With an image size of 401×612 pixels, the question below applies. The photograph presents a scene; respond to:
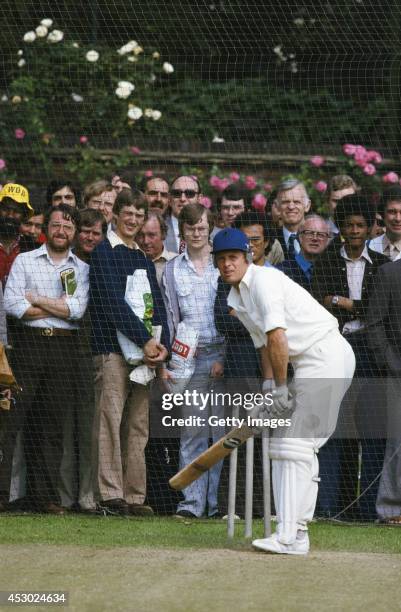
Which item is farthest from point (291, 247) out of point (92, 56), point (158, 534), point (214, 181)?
point (92, 56)

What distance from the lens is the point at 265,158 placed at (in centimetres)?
1176

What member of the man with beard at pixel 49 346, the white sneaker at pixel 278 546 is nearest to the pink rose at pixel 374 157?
the man with beard at pixel 49 346

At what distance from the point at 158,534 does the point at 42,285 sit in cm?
184

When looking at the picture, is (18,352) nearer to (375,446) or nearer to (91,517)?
(91,517)

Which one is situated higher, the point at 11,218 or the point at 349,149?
the point at 349,149

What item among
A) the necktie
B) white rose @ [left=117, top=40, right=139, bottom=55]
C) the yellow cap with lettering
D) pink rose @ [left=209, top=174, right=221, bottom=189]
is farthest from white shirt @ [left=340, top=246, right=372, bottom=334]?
white rose @ [left=117, top=40, right=139, bottom=55]

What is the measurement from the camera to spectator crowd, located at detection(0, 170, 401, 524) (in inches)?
337

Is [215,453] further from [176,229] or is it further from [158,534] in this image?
[176,229]

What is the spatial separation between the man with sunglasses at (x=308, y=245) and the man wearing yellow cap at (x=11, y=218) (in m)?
1.71

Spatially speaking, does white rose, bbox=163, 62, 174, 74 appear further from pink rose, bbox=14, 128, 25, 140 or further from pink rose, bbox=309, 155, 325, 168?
pink rose, bbox=309, 155, 325, 168

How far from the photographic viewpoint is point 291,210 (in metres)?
9.23

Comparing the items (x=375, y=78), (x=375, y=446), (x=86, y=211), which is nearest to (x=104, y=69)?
(x=375, y=78)

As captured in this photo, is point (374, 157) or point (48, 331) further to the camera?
point (374, 157)

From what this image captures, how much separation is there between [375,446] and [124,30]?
433 centimetres
